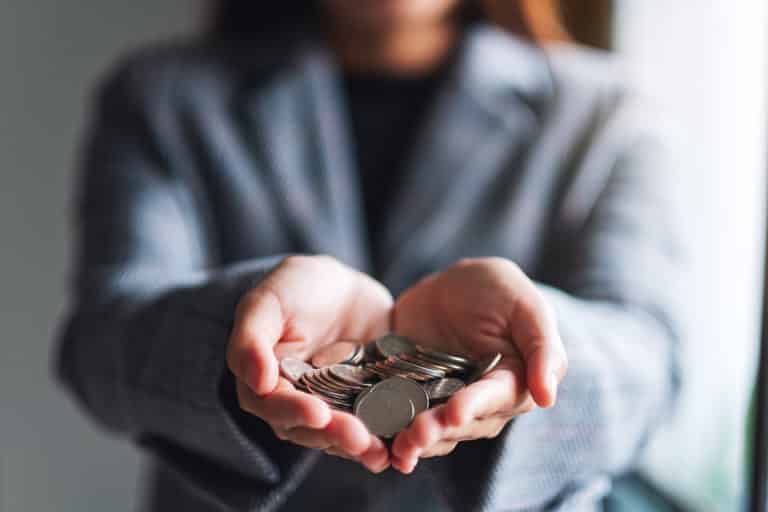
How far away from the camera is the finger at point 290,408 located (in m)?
0.36

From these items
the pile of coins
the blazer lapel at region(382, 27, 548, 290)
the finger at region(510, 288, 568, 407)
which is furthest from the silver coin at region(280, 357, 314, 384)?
the blazer lapel at region(382, 27, 548, 290)

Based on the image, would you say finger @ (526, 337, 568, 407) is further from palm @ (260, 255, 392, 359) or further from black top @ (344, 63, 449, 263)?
black top @ (344, 63, 449, 263)

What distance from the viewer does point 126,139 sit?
802mm

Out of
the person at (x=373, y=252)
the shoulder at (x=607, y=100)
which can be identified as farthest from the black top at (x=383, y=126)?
the shoulder at (x=607, y=100)

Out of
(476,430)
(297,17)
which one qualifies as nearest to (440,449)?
(476,430)

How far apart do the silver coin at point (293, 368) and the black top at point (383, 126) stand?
0.35 m

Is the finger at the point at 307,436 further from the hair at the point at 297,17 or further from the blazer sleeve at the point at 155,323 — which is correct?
the hair at the point at 297,17

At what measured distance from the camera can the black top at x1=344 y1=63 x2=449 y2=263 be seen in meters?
0.79

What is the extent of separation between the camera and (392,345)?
43 centimetres

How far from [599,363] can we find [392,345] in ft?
0.45

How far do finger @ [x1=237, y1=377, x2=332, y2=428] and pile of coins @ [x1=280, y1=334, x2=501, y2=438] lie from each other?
0.02 meters

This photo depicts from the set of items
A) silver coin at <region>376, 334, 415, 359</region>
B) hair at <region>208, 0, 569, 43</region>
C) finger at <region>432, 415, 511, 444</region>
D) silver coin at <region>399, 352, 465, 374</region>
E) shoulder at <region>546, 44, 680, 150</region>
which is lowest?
finger at <region>432, 415, 511, 444</region>

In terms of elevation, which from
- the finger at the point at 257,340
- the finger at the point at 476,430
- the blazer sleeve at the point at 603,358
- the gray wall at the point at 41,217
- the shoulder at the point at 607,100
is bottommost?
the gray wall at the point at 41,217

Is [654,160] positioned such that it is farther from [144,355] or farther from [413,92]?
[144,355]
